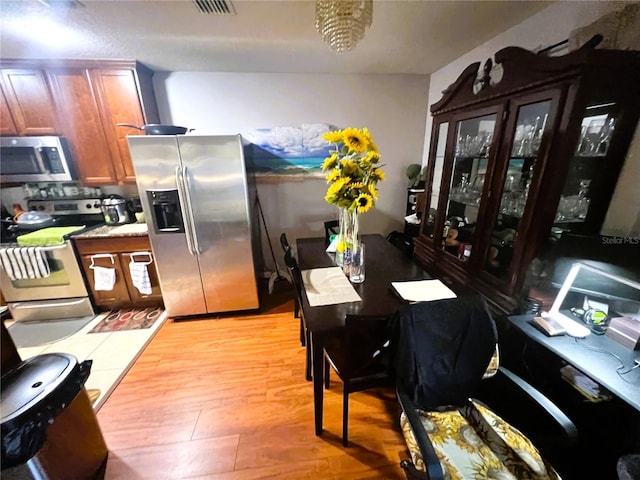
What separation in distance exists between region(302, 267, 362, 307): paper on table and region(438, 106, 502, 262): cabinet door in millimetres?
901

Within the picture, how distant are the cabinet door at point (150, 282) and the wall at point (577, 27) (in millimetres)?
3419

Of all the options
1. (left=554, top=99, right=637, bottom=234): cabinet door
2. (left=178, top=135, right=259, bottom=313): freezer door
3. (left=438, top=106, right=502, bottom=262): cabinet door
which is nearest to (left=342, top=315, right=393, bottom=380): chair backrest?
(left=438, top=106, right=502, bottom=262): cabinet door

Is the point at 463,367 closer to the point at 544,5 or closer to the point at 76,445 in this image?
the point at 76,445

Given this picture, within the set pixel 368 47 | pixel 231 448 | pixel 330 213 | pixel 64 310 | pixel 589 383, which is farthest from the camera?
pixel 330 213

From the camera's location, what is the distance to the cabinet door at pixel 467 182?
1.55m

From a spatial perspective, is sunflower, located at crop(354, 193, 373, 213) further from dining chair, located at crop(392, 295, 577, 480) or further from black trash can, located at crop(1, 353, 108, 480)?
black trash can, located at crop(1, 353, 108, 480)

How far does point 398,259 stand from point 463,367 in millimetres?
887

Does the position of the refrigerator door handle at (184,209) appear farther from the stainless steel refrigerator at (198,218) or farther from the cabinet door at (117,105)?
the cabinet door at (117,105)

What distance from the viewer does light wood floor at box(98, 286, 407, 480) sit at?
1300 millimetres

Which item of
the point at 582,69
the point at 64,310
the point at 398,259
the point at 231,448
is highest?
the point at 582,69

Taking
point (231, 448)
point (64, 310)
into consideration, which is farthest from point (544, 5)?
point (64, 310)

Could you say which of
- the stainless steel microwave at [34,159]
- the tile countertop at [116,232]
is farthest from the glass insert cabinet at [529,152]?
the stainless steel microwave at [34,159]

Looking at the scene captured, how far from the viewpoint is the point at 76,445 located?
3.84ft

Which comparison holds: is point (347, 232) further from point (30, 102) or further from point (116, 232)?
point (30, 102)
